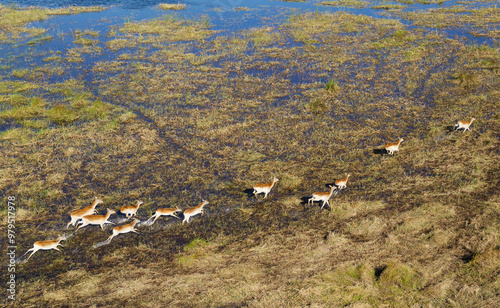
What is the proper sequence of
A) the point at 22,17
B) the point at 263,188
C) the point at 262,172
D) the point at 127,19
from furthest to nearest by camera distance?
the point at 127,19 → the point at 22,17 → the point at 262,172 → the point at 263,188

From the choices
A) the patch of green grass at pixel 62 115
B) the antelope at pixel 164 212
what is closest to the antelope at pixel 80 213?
the antelope at pixel 164 212

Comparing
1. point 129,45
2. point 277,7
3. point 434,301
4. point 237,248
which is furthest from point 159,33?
point 434,301

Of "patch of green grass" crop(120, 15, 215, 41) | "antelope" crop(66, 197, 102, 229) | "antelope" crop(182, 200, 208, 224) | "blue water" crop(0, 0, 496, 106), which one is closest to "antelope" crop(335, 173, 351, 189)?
"antelope" crop(182, 200, 208, 224)

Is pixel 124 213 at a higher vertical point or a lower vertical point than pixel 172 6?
lower

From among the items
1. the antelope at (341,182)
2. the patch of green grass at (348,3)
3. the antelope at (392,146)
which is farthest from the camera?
the patch of green grass at (348,3)

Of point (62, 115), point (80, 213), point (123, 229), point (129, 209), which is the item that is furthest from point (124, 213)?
point (62, 115)

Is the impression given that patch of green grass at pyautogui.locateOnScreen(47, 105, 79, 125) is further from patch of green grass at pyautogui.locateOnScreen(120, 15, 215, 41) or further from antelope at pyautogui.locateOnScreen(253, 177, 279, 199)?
patch of green grass at pyautogui.locateOnScreen(120, 15, 215, 41)

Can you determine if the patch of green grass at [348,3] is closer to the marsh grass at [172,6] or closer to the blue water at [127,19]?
the blue water at [127,19]

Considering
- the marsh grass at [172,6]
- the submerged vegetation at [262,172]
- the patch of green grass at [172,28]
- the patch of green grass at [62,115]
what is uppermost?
the marsh grass at [172,6]

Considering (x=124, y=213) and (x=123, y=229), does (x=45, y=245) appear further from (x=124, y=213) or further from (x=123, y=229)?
(x=124, y=213)
